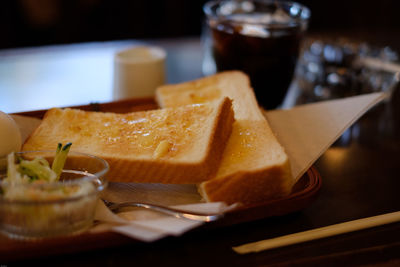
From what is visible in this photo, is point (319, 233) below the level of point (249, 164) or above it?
below

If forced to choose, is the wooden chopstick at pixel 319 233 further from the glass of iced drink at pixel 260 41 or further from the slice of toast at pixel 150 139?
the glass of iced drink at pixel 260 41

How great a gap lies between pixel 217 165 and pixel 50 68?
5.08ft

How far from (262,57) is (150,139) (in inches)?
27.4

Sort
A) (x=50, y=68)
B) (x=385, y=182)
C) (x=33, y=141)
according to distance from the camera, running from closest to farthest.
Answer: (x=33, y=141) → (x=385, y=182) → (x=50, y=68)

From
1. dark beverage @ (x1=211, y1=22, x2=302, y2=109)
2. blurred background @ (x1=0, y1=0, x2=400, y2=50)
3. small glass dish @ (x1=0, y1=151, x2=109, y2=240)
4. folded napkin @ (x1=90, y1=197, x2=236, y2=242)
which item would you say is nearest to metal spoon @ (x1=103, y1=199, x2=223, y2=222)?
folded napkin @ (x1=90, y1=197, x2=236, y2=242)

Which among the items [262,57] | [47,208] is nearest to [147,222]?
[47,208]

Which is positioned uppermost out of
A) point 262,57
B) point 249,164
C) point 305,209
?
point 262,57

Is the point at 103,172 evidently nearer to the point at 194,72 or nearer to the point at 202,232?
the point at 202,232

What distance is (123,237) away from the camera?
2.91 ft

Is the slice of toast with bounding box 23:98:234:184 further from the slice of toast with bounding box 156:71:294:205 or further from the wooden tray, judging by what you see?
the wooden tray

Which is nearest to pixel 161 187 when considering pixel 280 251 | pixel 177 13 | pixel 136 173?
pixel 136 173

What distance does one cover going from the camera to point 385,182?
4.22 feet

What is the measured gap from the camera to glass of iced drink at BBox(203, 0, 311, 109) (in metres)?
1.57

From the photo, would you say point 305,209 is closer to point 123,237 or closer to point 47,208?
point 123,237
